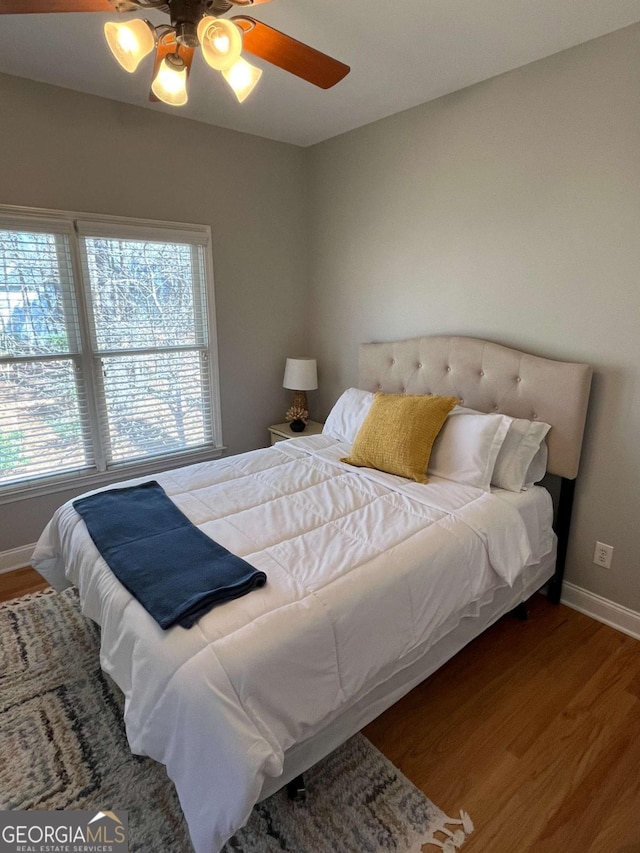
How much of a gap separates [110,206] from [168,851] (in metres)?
2.95

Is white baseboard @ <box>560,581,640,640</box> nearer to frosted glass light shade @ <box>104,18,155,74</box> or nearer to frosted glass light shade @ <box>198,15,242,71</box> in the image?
frosted glass light shade @ <box>198,15,242,71</box>

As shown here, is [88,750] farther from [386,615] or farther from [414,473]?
[414,473]

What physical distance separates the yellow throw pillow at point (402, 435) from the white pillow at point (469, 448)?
63 millimetres

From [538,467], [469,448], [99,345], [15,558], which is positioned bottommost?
[15,558]

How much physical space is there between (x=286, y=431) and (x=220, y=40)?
2464 mm

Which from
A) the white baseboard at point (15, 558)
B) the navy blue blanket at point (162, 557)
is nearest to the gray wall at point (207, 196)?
the white baseboard at point (15, 558)

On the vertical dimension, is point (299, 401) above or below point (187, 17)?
below

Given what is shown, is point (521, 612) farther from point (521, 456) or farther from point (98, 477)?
point (98, 477)

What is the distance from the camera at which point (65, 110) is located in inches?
97.7

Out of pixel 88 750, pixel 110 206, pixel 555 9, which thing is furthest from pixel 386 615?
pixel 110 206

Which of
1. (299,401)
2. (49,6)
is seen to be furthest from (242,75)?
(299,401)

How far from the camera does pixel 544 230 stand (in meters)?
2.28

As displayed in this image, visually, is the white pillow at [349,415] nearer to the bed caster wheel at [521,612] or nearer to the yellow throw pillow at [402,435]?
the yellow throw pillow at [402,435]

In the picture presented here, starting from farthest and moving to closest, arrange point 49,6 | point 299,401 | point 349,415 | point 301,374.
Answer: point 299,401, point 301,374, point 349,415, point 49,6
